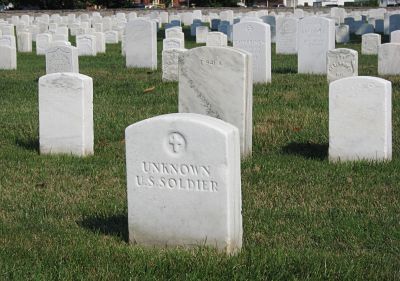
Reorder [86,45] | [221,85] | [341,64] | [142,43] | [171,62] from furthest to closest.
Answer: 1. [86,45]
2. [142,43]
3. [171,62]
4. [341,64]
5. [221,85]

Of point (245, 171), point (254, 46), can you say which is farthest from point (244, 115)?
point (254, 46)

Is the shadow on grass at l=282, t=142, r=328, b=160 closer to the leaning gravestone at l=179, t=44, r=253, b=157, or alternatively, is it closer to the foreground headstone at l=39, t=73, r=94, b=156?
the leaning gravestone at l=179, t=44, r=253, b=157

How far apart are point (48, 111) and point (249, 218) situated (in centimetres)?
368

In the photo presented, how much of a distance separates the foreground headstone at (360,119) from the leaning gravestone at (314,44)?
888 cm

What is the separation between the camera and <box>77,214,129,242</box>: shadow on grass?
22.0ft

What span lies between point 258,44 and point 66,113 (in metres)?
7.11

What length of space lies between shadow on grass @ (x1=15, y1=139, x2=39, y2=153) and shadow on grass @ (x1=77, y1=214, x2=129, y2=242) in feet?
11.4

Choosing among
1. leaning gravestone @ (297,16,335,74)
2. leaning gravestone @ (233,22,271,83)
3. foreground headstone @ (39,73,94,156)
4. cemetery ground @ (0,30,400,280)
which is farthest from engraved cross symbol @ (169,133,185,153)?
leaning gravestone @ (297,16,335,74)

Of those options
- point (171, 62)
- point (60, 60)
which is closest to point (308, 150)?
point (171, 62)

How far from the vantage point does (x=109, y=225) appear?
6.97m

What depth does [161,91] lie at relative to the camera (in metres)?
15.1

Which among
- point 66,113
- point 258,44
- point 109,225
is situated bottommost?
point 109,225

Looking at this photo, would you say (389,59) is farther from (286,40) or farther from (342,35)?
(342,35)

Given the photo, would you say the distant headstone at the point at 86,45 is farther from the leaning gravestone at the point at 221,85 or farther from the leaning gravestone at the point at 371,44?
the leaning gravestone at the point at 221,85
